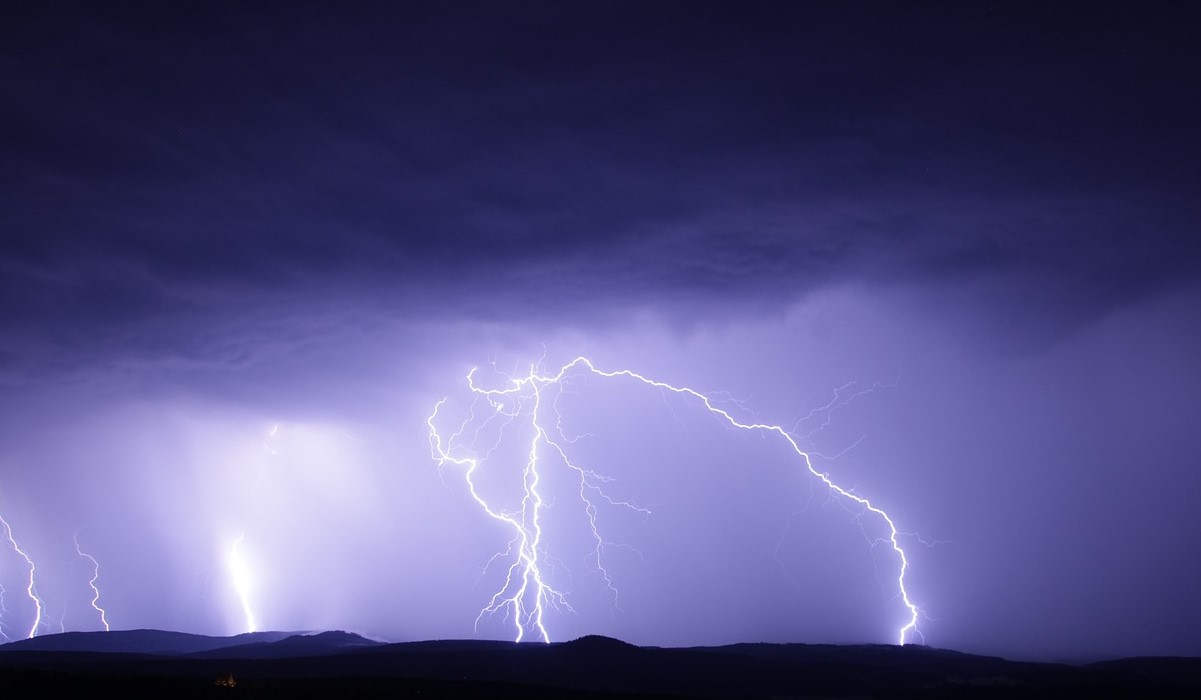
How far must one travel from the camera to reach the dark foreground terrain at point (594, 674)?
22281 millimetres

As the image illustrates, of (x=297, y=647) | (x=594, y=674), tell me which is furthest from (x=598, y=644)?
(x=297, y=647)

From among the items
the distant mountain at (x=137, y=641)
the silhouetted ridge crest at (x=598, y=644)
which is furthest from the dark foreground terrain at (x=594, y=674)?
the distant mountain at (x=137, y=641)

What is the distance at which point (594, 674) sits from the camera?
34031mm

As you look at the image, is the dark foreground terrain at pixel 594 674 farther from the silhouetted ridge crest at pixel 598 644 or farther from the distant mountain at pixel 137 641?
the distant mountain at pixel 137 641

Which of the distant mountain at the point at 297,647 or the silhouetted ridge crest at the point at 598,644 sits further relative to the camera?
the distant mountain at the point at 297,647

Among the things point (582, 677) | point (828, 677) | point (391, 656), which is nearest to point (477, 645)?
point (391, 656)

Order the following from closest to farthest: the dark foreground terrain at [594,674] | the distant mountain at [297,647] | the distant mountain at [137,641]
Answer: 1. the dark foreground terrain at [594,674]
2. the distant mountain at [297,647]
3. the distant mountain at [137,641]

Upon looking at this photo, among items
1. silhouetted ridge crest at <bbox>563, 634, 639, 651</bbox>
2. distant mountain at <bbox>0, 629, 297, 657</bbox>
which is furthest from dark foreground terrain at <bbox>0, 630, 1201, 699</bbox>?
distant mountain at <bbox>0, 629, 297, 657</bbox>

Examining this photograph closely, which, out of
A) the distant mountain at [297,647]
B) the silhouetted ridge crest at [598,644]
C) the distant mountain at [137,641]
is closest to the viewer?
the silhouetted ridge crest at [598,644]

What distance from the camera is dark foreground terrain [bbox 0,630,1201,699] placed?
73.1 feet

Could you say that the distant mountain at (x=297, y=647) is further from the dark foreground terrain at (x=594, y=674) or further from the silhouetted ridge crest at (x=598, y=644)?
the silhouetted ridge crest at (x=598, y=644)

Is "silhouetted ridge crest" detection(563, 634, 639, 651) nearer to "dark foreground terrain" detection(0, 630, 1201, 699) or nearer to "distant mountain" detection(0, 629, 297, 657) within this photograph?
"dark foreground terrain" detection(0, 630, 1201, 699)

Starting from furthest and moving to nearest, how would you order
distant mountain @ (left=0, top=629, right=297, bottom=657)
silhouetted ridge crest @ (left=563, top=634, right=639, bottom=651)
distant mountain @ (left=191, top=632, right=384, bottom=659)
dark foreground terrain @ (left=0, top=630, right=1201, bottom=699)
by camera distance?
distant mountain @ (left=0, top=629, right=297, bottom=657)
distant mountain @ (left=191, top=632, right=384, bottom=659)
silhouetted ridge crest @ (left=563, top=634, right=639, bottom=651)
dark foreground terrain @ (left=0, top=630, right=1201, bottom=699)

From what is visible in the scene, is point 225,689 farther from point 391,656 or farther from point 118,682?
point 391,656
